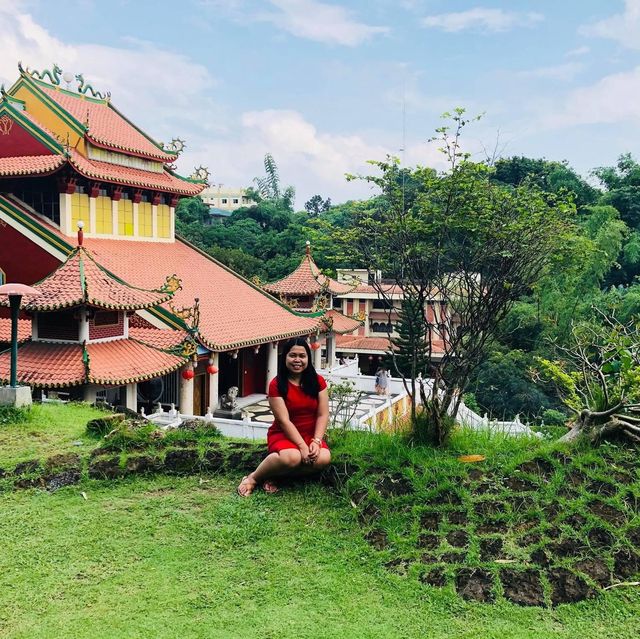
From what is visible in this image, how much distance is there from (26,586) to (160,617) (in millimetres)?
1042

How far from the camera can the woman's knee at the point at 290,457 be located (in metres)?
5.00

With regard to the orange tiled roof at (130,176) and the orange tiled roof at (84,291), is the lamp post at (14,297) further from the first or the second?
the orange tiled roof at (130,176)

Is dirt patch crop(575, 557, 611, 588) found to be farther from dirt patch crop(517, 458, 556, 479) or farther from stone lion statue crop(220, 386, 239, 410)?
stone lion statue crop(220, 386, 239, 410)

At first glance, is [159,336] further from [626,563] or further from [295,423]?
[626,563]

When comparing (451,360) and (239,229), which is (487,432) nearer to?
(451,360)

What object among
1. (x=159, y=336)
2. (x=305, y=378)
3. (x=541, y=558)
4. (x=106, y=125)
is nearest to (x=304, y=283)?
(x=106, y=125)

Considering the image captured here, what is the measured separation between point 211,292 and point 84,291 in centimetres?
692

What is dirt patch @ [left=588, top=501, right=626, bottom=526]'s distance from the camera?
14.4ft

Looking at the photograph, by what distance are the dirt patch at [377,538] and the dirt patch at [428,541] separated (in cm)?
25

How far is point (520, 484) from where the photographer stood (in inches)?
190

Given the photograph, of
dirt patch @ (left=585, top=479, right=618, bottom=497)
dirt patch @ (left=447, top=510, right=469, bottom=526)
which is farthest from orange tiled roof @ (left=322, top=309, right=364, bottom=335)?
dirt patch @ (left=447, top=510, right=469, bottom=526)

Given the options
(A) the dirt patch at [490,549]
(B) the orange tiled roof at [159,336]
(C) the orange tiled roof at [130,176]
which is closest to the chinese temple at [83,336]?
(B) the orange tiled roof at [159,336]

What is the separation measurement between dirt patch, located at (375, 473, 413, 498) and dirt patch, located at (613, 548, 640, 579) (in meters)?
1.52

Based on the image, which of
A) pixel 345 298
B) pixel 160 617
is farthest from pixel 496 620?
pixel 345 298
